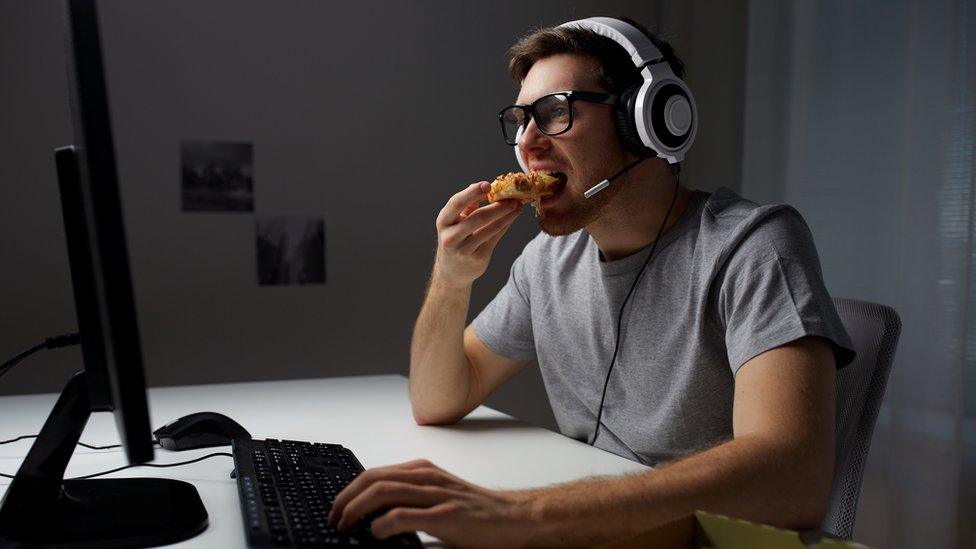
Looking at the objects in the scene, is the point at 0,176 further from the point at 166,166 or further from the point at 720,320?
the point at 720,320

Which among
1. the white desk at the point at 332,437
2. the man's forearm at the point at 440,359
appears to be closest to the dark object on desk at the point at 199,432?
the white desk at the point at 332,437

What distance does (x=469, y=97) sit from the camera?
3.22m

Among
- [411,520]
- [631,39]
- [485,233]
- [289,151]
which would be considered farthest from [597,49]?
[289,151]

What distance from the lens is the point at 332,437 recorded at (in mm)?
1463

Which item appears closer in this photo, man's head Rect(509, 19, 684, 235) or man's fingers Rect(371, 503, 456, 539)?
man's fingers Rect(371, 503, 456, 539)

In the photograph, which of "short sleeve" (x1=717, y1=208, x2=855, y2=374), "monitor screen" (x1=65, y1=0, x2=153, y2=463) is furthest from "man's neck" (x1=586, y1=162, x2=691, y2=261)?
"monitor screen" (x1=65, y1=0, x2=153, y2=463)

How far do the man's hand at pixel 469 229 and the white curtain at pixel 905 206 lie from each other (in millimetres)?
1404

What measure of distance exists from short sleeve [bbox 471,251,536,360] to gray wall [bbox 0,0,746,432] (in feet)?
4.45

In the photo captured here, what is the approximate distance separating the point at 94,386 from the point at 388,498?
373mm

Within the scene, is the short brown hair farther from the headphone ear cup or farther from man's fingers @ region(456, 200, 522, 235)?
man's fingers @ region(456, 200, 522, 235)

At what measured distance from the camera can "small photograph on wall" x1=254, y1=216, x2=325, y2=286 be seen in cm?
292

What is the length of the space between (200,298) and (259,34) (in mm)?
945

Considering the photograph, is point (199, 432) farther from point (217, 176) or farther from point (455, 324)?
point (217, 176)

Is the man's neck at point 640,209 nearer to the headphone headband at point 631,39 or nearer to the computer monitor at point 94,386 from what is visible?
the headphone headband at point 631,39
